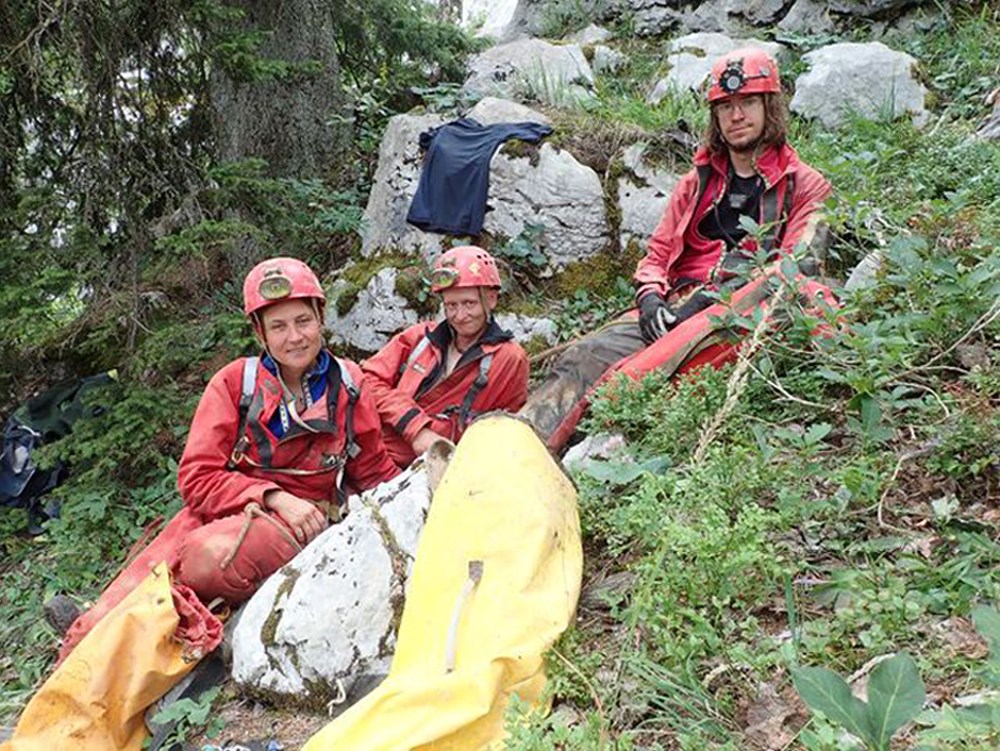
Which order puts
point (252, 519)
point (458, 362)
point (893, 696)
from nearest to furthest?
point (893, 696) < point (252, 519) < point (458, 362)

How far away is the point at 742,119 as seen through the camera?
177 inches

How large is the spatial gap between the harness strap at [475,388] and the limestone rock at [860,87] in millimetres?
4940

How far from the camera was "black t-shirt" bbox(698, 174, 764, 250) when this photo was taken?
181 inches

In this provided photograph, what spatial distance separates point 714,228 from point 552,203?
7.92 ft

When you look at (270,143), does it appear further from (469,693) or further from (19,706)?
(469,693)

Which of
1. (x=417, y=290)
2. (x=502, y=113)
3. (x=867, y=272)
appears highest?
(x=502, y=113)

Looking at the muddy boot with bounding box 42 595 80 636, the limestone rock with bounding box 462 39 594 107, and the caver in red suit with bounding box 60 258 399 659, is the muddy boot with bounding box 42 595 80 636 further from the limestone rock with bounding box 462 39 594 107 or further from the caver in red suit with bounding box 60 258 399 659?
the limestone rock with bounding box 462 39 594 107

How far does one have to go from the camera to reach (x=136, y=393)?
5152 mm

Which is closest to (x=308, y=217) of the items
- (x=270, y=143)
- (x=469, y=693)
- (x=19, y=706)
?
(x=270, y=143)

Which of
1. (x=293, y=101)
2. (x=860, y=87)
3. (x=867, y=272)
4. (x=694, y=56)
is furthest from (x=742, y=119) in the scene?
(x=694, y=56)

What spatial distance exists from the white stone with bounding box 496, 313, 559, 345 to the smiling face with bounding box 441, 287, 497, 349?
1650 millimetres

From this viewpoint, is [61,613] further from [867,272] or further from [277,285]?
[867,272]

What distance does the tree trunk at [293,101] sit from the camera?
7246mm

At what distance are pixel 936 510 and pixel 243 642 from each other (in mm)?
2485
